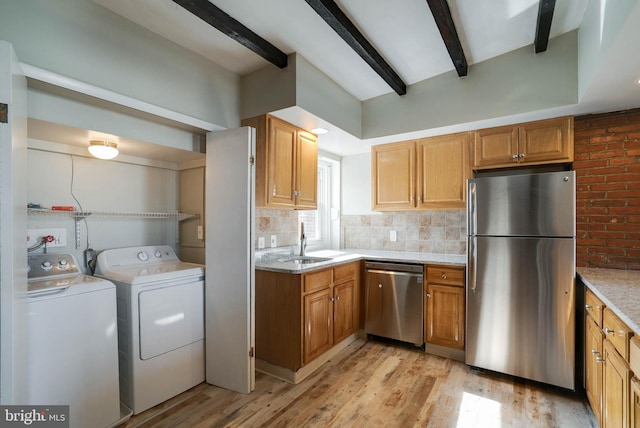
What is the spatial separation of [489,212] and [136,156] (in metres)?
3.00

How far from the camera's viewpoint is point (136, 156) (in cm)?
259

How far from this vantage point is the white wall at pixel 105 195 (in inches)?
81.8

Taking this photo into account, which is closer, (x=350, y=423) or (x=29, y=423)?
(x=29, y=423)

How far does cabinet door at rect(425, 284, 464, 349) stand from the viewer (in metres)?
2.71

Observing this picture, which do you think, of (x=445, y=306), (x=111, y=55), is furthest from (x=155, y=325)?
(x=445, y=306)

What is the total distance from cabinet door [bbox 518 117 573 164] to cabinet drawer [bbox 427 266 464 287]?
1.12 meters

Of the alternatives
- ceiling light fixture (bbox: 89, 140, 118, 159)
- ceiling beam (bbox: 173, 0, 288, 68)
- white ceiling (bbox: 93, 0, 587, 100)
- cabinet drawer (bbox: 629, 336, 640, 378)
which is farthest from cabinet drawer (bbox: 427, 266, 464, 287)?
ceiling light fixture (bbox: 89, 140, 118, 159)

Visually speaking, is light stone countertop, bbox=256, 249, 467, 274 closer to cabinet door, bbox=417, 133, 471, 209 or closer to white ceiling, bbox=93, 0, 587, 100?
cabinet door, bbox=417, 133, 471, 209

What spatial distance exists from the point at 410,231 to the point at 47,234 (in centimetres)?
329

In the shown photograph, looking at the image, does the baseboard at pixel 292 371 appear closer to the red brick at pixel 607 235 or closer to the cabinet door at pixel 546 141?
the red brick at pixel 607 235

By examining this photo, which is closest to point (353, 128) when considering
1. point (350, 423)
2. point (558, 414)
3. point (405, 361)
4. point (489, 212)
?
point (489, 212)

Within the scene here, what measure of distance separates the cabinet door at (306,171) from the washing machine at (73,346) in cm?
168

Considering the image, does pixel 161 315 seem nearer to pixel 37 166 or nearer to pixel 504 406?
pixel 37 166

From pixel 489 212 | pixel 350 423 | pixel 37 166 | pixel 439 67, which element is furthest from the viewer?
pixel 439 67
